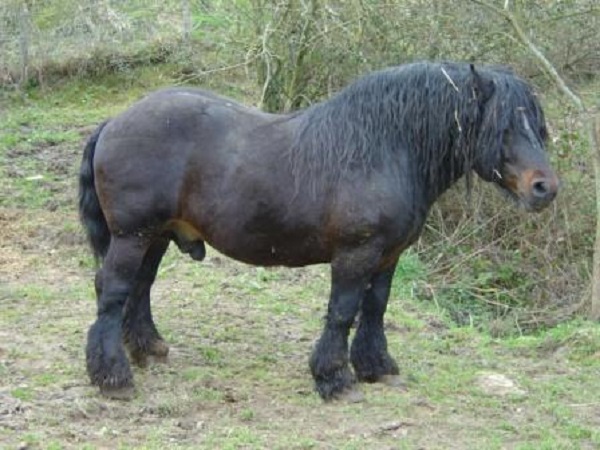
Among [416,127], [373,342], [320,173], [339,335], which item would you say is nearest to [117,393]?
[339,335]

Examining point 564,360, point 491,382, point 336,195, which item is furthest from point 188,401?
point 564,360

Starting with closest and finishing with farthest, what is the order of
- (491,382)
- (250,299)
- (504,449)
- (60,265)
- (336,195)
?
(504,449), (336,195), (491,382), (250,299), (60,265)

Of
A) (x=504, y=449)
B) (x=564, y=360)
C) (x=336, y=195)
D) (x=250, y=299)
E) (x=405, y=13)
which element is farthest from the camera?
(x=405, y=13)

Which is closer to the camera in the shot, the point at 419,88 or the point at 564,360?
the point at 419,88

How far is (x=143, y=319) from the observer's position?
20.9 ft

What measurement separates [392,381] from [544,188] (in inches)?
61.1

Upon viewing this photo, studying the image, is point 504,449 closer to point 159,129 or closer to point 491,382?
point 491,382

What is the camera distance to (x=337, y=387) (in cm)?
583

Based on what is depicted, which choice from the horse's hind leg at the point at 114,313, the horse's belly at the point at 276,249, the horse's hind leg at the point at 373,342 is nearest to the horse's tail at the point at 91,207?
the horse's hind leg at the point at 114,313

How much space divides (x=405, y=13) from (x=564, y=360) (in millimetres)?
4300

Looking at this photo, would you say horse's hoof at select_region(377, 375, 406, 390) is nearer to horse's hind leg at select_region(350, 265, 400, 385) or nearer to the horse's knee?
horse's hind leg at select_region(350, 265, 400, 385)

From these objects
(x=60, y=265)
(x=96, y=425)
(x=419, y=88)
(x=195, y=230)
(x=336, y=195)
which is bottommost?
(x=60, y=265)

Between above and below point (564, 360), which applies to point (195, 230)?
above

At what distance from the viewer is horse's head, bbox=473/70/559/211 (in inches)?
216
